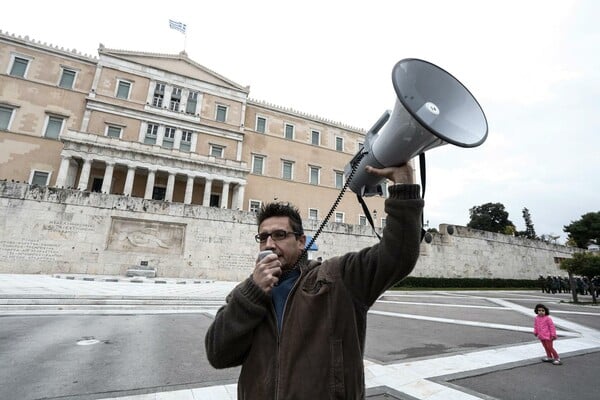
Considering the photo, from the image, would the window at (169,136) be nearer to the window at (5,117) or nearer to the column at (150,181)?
the column at (150,181)

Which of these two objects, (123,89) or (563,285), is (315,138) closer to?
(123,89)

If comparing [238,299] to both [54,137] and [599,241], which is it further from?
[599,241]

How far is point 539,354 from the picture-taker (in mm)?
5086

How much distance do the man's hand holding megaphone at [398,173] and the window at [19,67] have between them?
118 ft

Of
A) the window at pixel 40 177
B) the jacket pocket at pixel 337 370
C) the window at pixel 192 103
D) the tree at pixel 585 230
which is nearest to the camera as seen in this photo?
the jacket pocket at pixel 337 370

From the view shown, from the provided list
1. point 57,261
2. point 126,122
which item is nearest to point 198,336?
point 57,261

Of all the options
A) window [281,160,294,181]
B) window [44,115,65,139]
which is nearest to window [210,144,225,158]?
window [281,160,294,181]

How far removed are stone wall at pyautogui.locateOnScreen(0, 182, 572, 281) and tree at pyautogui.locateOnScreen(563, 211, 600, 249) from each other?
38.5m

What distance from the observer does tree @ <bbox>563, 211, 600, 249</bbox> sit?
123 feet

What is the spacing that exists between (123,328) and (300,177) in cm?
2785

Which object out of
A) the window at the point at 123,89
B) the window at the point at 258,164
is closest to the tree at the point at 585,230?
the window at the point at 258,164

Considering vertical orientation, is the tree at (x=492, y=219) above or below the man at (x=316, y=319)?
above

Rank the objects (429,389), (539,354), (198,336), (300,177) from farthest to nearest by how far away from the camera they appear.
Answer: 1. (300,177)
2. (198,336)
3. (539,354)
4. (429,389)

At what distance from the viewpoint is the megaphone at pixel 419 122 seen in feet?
4.60
